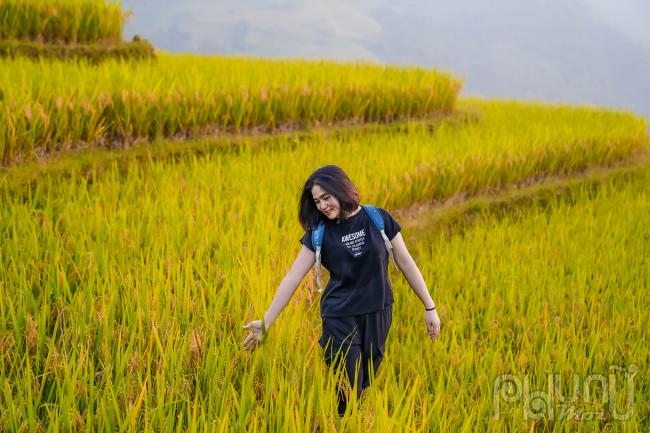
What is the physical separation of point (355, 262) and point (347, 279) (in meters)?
0.07

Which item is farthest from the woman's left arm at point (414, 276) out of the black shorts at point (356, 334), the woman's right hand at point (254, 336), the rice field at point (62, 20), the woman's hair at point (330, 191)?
the rice field at point (62, 20)

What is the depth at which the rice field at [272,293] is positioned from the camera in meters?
1.88

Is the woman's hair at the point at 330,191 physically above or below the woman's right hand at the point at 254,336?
above

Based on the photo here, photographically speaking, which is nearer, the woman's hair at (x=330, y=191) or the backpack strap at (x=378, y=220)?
the woman's hair at (x=330, y=191)

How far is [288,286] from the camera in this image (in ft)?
7.17

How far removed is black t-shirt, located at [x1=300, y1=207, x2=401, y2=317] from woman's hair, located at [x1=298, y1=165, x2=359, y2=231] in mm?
59

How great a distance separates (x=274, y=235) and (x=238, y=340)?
4.07ft

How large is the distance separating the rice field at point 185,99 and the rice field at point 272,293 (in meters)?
0.30

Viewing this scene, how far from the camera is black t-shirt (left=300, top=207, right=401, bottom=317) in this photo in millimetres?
2189

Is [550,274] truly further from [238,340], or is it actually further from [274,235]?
[238,340]

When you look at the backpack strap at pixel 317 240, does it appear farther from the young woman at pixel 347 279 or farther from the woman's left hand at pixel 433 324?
the woman's left hand at pixel 433 324

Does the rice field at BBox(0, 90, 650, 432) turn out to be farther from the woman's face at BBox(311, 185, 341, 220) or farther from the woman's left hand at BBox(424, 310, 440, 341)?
the woman's face at BBox(311, 185, 341, 220)

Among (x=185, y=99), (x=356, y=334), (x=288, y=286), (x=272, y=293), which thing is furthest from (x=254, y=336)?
(x=185, y=99)

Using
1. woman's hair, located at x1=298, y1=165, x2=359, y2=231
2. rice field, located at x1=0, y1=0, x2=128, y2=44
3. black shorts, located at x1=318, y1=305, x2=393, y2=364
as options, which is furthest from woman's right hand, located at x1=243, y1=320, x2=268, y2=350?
rice field, located at x1=0, y1=0, x2=128, y2=44
